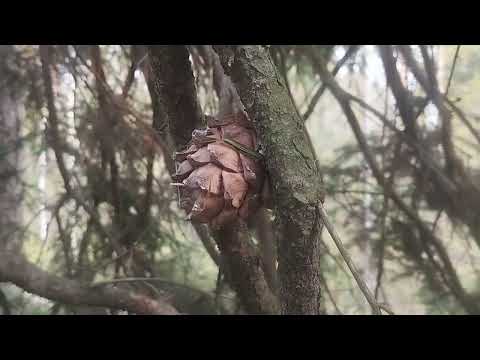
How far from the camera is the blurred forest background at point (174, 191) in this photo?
0.98 meters

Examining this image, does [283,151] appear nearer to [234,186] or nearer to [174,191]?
[234,186]

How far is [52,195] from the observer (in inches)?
44.8

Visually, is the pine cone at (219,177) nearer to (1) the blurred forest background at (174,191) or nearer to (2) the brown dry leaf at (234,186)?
(2) the brown dry leaf at (234,186)

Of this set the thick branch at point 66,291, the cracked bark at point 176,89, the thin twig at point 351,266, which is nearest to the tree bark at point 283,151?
the thin twig at point 351,266

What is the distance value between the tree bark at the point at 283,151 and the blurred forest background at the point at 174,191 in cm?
56

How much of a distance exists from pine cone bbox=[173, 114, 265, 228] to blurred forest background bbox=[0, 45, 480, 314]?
1.83 feet

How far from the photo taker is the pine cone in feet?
1.13

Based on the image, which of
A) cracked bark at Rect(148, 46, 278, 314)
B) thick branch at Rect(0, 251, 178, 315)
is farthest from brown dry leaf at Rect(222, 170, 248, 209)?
thick branch at Rect(0, 251, 178, 315)

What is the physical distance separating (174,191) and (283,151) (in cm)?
69

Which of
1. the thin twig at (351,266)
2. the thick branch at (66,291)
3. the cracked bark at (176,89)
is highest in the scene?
the cracked bark at (176,89)
